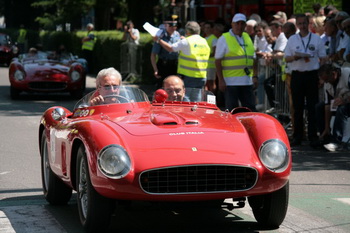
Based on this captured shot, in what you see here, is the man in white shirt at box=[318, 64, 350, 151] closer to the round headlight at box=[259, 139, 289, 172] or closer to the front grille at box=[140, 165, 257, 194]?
the round headlight at box=[259, 139, 289, 172]

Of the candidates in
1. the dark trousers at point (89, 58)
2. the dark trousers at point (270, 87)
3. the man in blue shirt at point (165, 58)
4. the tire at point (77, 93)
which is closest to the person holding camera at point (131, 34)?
the dark trousers at point (89, 58)

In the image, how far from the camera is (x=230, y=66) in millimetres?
12922

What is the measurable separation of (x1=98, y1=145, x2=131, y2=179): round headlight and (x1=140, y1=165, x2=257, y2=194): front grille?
15 cm

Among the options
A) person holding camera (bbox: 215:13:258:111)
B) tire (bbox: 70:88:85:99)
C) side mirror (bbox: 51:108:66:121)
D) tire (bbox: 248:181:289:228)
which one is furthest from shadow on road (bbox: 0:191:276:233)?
tire (bbox: 70:88:85:99)

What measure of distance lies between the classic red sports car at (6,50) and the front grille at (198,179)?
32.3 meters

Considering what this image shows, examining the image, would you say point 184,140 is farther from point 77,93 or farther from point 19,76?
point 77,93

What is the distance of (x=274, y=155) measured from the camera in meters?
6.68

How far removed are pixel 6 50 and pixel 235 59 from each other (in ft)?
86.3

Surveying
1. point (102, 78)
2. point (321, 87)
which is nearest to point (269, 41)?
point (321, 87)

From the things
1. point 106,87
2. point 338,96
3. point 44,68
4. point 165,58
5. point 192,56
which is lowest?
point 44,68

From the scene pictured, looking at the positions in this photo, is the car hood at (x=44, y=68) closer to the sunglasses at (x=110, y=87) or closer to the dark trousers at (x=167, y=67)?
the dark trousers at (x=167, y=67)

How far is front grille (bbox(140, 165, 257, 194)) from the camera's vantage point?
6324mm

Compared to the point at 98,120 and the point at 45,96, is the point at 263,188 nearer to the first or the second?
the point at 98,120

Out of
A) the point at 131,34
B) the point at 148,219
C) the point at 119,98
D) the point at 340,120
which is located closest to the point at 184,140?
the point at 148,219
